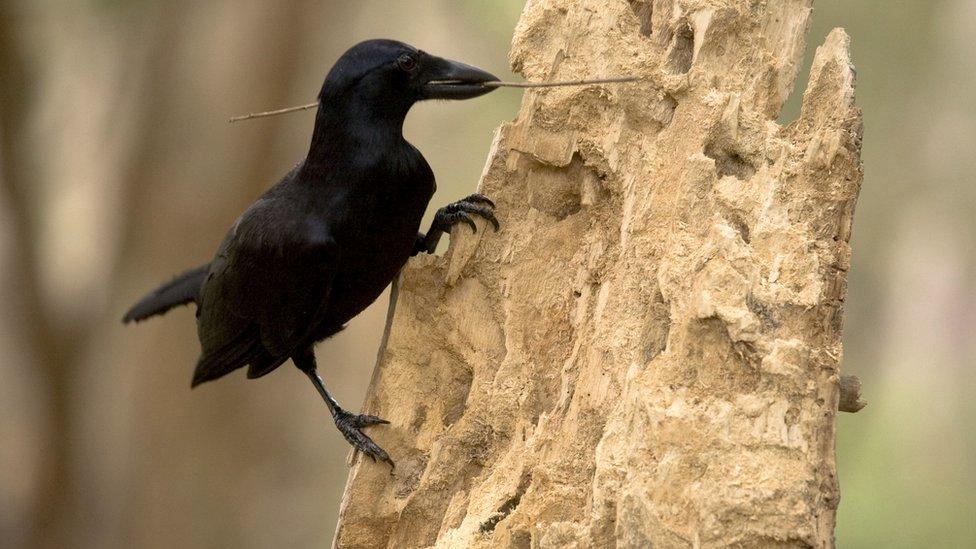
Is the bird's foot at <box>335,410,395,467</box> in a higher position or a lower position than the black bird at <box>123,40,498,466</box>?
lower

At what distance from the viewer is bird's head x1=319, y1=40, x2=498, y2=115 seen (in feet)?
9.89

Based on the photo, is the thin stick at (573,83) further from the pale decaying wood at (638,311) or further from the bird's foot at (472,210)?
the bird's foot at (472,210)

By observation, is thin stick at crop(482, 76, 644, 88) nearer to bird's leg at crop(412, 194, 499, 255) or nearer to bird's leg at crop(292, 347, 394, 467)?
bird's leg at crop(412, 194, 499, 255)

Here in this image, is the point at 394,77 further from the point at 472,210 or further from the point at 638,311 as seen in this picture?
the point at 638,311

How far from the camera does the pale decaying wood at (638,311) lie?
2049 mm

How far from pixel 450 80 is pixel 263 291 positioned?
0.98 meters

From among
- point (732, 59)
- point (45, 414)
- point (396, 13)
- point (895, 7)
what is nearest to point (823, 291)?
point (732, 59)

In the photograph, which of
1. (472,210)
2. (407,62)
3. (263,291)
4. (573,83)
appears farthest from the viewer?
(263,291)

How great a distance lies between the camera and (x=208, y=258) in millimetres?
6676

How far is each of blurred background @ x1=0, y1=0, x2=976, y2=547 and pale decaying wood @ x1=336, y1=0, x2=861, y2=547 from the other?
4.06 m

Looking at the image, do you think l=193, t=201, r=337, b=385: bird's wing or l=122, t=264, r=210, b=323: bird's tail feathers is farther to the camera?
l=122, t=264, r=210, b=323: bird's tail feathers

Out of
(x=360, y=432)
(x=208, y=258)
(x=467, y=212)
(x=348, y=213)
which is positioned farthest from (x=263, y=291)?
(x=208, y=258)

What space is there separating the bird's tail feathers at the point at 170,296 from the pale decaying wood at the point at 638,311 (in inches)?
55.4

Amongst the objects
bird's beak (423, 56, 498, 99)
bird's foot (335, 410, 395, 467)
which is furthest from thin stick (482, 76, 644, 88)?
bird's foot (335, 410, 395, 467)
